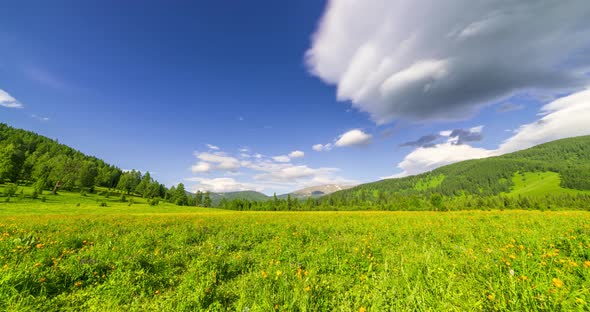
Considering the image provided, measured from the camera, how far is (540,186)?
549ft

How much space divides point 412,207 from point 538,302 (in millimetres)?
97062

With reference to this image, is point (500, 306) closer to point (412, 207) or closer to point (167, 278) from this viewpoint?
point (167, 278)

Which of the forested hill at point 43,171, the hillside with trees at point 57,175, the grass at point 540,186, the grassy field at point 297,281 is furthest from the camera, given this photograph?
the grass at point 540,186

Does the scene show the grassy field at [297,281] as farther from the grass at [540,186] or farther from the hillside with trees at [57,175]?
the grass at [540,186]

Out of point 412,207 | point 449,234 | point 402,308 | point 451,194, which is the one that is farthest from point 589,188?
point 402,308

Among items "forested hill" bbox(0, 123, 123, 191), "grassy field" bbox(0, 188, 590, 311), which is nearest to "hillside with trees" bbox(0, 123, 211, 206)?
"forested hill" bbox(0, 123, 123, 191)

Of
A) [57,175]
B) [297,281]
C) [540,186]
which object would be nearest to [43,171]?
[57,175]

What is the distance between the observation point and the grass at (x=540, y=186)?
490 ft

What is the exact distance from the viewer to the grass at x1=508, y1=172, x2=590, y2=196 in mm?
149475

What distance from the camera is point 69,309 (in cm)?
404

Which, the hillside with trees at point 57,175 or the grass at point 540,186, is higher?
the hillside with trees at point 57,175

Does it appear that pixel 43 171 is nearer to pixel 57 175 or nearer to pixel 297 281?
pixel 57 175

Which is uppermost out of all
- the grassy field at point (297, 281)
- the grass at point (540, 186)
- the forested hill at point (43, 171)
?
the forested hill at point (43, 171)

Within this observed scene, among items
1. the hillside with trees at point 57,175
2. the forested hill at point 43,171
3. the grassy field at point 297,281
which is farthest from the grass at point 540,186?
the forested hill at point 43,171
